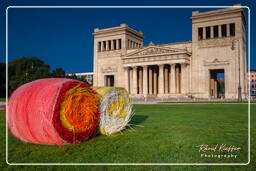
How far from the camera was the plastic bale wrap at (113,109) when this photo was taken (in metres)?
9.18

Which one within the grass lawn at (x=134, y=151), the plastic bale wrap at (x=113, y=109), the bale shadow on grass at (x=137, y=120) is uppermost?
the plastic bale wrap at (x=113, y=109)

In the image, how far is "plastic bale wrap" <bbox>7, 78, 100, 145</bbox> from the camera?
6.90 metres

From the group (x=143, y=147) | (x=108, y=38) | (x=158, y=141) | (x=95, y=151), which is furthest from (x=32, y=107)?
(x=108, y=38)

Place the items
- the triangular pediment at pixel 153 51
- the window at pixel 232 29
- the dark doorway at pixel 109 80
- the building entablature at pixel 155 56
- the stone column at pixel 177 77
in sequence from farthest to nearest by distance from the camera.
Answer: the dark doorway at pixel 109 80
the stone column at pixel 177 77
the triangular pediment at pixel 153 51
the building entablature at pixel 155 56
the window at pixel 232 29

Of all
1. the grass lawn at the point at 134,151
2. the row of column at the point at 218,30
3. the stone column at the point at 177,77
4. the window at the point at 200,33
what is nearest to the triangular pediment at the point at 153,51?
the stone column at the point at 177,77

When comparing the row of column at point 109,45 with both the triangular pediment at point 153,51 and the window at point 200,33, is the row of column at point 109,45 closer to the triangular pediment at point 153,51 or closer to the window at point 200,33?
the triangular pediment at point 153,51

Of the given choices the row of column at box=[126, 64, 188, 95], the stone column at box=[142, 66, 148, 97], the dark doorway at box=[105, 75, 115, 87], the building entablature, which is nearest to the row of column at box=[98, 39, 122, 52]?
the building entablature

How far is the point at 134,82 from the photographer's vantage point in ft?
229

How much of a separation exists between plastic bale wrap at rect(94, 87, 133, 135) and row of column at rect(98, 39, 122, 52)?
217 feet

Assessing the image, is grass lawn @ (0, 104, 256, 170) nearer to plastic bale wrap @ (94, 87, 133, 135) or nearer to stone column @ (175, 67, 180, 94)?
plastic bale wrap @ (94, 87, 133, 135)

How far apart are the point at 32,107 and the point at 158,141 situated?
4.27 m

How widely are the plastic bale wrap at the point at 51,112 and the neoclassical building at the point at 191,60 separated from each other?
4993 cm

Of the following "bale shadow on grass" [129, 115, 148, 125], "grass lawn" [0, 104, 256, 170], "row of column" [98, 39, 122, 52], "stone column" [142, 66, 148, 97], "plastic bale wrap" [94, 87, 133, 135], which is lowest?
"bale shadow on grass" [129, 115, 148, 125]

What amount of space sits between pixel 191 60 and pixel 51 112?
60014 mm
